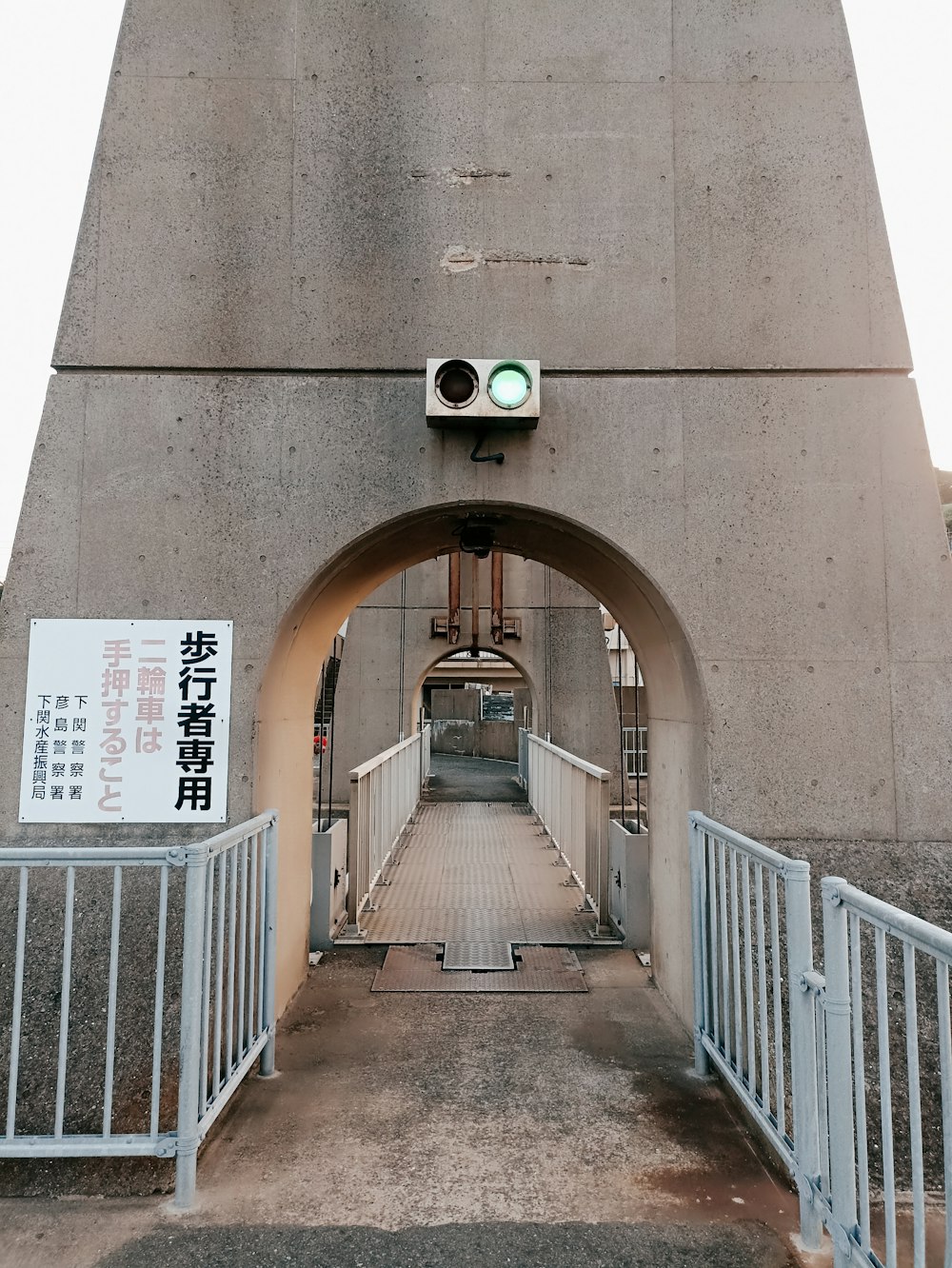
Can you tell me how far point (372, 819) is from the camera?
7.18 metres

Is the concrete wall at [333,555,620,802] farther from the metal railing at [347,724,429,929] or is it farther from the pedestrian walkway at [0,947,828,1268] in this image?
the pedestrian walkway at [0,947,828,1268]

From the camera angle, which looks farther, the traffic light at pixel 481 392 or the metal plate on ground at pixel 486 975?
the metal plate on ground at pixel 486 975

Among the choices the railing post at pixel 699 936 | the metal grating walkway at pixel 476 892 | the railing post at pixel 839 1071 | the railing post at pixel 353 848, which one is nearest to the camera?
the railing post at pixel 839 1071

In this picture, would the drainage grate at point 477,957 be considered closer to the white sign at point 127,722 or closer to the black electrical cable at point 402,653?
the white sign at point 127,722

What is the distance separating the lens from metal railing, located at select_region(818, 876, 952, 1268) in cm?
191

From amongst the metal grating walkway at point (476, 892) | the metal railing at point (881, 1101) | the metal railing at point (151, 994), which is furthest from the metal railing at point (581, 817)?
the metal railing at point (151, 994)

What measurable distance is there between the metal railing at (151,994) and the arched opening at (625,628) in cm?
62

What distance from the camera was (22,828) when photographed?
154 inches

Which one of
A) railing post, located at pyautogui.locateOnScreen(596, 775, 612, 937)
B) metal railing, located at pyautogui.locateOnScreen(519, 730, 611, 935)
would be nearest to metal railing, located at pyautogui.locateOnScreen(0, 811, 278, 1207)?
railing post, located at pyautogui.locateOnScreen(596, 775, 612, 937)

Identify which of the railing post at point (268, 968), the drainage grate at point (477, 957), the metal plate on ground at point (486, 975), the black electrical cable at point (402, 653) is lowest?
the metal plate on ground at point (486, 975)

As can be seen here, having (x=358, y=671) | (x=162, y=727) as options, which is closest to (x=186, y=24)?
(x=162, y=727)

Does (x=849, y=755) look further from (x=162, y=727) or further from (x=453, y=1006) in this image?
(x=162, y=727)

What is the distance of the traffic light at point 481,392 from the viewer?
4.02 metres

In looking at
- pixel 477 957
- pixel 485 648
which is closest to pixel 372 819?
pixel 477 957
